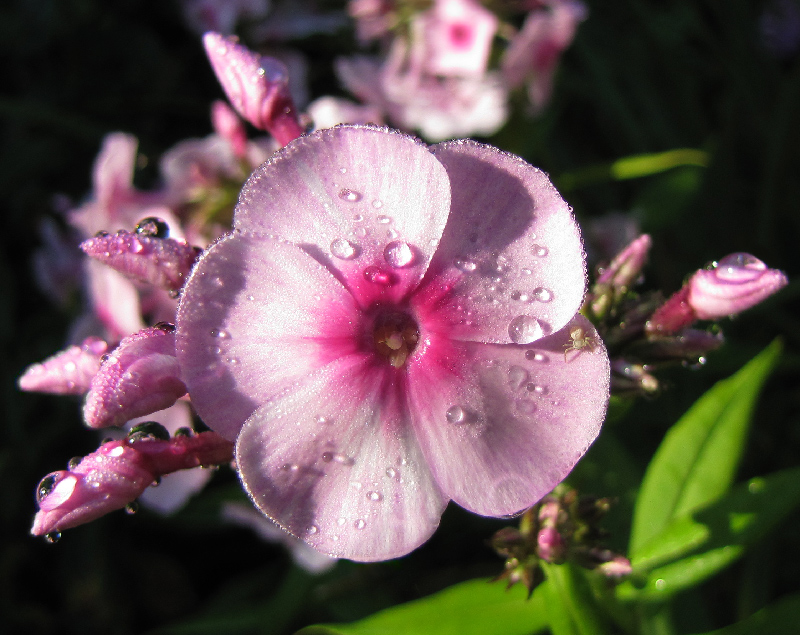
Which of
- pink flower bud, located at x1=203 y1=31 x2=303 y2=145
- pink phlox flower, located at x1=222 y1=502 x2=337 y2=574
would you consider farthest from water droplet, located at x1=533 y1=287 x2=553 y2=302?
pink phlox flower, located at x1=222 y1=502 x2=337 y2=574

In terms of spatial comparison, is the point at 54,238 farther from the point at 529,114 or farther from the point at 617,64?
the point at 617,64

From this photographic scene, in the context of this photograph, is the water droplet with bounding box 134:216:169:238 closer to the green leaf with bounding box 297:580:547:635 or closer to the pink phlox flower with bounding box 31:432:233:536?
the pink phlox flower with bounding box 31:432:233:536

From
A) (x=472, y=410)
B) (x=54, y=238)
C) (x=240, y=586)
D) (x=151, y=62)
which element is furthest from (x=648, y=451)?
(x=151, y=62)

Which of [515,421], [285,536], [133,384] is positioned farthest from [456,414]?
[285,536]

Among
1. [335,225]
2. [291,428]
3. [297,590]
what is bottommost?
[297,590]

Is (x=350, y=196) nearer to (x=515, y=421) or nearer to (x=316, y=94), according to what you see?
(x=515, y=421)

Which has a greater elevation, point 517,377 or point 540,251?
point 540,251

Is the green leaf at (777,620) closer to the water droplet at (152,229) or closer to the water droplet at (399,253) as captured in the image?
the water droplet at (399,253)
